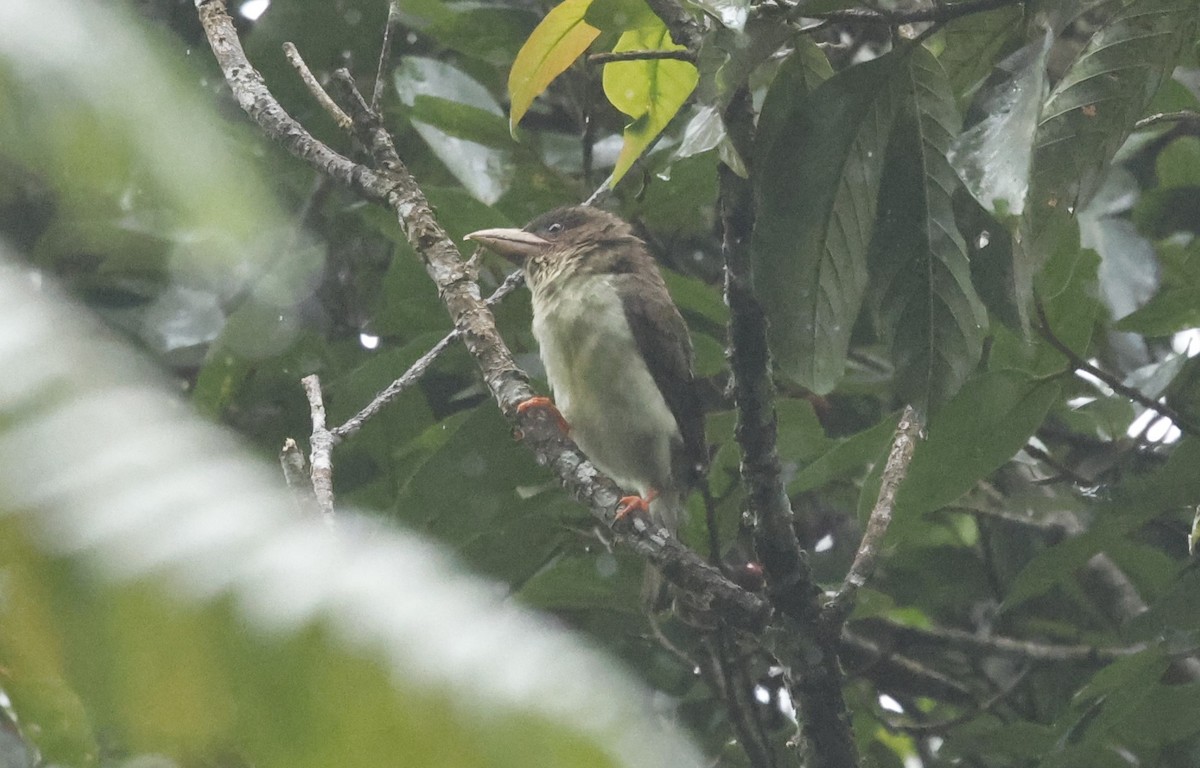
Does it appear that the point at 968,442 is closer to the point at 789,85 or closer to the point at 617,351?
the point at 789,85

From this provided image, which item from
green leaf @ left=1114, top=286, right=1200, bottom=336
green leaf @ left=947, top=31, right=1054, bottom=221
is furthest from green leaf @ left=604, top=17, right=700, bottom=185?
green leaf @ left=1114, top=286, right=1200, bottom=336

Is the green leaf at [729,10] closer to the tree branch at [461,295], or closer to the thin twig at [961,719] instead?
the tree branch at [461,295]

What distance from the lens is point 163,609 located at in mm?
490

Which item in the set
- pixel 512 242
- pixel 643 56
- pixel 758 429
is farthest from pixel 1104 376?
pixel 512 242

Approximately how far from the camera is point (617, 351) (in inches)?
156

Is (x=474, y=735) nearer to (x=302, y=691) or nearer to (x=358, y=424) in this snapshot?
(x=302, y=691)

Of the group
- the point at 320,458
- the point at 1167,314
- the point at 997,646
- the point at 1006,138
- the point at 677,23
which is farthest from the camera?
the point at 997,646

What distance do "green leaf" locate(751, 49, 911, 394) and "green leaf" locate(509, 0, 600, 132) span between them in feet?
1.12

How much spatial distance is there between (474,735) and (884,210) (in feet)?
5.98

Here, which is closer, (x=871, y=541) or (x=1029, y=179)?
(x=1029, y=179)

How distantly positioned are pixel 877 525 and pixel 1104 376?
0.75 metres

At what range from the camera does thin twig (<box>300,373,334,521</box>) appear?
82.8 inches

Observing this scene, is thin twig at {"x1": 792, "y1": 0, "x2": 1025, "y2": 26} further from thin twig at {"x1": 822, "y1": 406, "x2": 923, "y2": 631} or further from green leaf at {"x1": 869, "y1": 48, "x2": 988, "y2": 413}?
thin twig at {"x1": 822, "y1": 406, "x2": 923, "y2": 631}

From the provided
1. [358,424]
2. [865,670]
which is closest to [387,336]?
[358,424]
